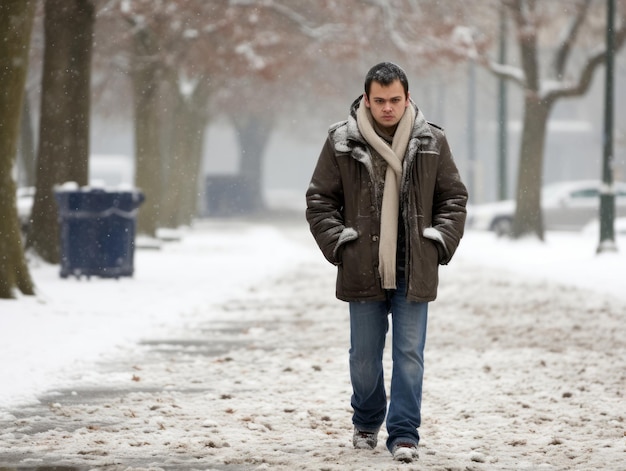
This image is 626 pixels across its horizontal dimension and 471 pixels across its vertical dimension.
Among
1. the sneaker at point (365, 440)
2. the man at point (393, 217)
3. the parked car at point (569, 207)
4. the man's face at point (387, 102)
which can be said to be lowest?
the parked car at point (569, 207)

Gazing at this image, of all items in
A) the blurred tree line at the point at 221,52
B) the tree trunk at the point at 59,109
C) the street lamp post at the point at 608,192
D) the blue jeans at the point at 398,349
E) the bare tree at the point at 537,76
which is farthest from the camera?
the bare tree at the point at 537,76

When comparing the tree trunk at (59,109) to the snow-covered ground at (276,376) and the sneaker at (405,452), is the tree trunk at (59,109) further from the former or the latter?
the sneaker at (405,452)

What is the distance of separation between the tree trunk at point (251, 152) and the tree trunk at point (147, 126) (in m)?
34.4

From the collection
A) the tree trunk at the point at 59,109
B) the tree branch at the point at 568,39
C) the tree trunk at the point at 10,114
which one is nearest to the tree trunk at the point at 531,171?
the tree branch at the point at 568,39

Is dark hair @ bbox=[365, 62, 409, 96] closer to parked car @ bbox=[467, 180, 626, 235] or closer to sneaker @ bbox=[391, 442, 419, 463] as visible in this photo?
sneaker @ bbox=[391, 442, 419, 463]

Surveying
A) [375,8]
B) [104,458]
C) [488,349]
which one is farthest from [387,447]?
[375,8]

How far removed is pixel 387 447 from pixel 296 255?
21361mm

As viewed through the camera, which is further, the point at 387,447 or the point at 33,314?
the point at 33,314

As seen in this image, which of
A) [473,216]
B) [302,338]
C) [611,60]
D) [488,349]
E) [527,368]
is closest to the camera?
[527,368]

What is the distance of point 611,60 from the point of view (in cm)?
2408

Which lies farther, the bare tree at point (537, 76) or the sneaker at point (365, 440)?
the bare tree at point (537, 76)

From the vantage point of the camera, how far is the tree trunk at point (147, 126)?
28.5 meters

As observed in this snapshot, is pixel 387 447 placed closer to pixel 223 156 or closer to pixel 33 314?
pixel 33 314

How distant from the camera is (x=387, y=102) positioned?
6.29 metres
